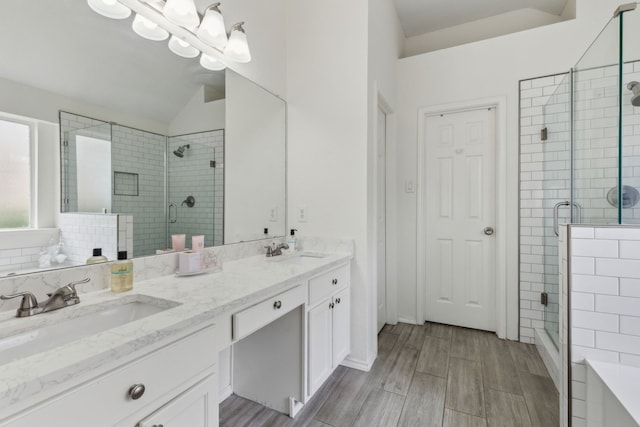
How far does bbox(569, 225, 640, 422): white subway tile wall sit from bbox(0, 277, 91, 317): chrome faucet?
6.63ft

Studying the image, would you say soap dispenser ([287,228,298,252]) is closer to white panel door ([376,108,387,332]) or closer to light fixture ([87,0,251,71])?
white panel door ([376,108,387,332])

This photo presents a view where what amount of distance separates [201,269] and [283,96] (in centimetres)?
155

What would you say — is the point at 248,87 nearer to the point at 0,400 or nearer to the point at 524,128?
the point at 0,400

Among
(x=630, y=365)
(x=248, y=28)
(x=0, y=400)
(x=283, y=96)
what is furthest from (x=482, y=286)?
(x=0, y=400)

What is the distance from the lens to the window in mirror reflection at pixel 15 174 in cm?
95

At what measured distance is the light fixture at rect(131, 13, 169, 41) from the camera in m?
1.38

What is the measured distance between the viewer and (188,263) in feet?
4.81

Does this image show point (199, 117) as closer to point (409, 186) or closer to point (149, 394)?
point (149, 394)

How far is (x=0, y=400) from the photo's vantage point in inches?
21.3

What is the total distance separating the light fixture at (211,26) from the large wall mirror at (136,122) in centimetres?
15

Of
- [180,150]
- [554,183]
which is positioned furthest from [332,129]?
[554,183]

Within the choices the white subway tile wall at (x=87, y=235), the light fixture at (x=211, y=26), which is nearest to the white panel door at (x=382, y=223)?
the light fixture at (x=211, y=26)

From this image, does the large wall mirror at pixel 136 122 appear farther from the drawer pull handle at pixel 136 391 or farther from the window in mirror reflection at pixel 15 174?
the drawer pull handle at pixel 136 391

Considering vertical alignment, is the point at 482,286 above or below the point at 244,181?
below
